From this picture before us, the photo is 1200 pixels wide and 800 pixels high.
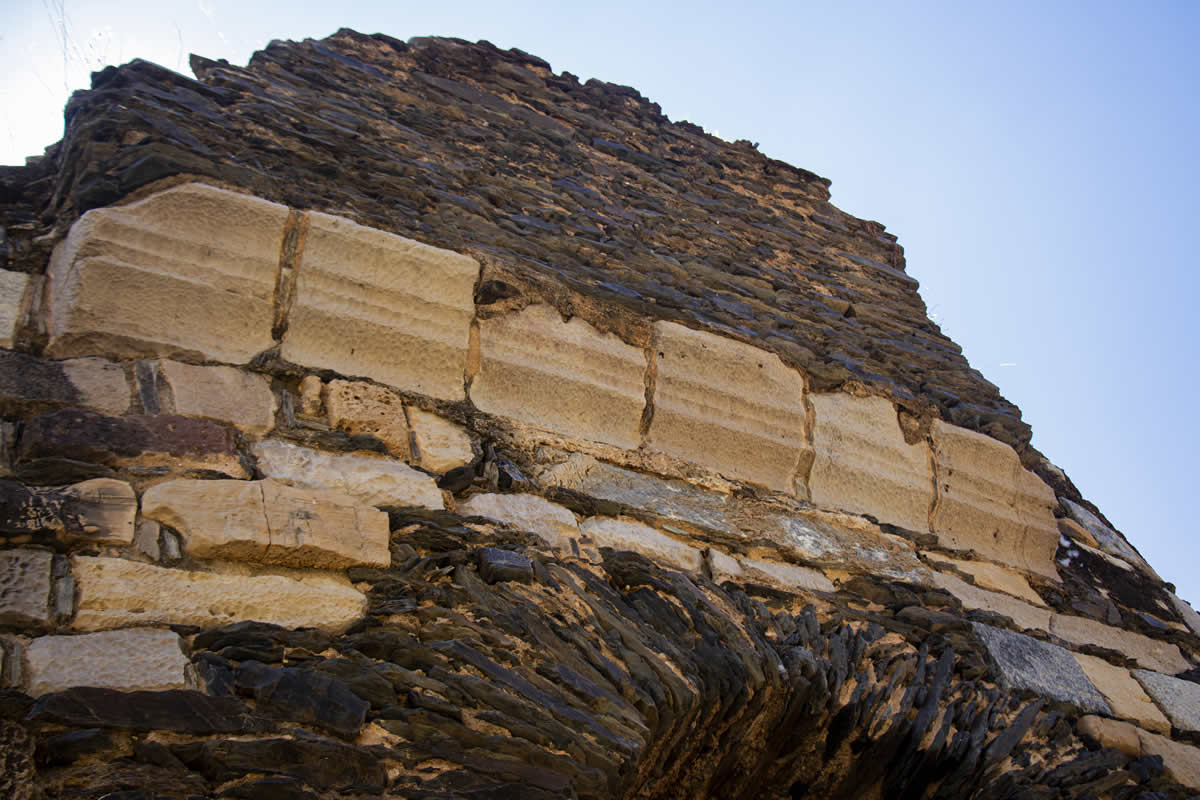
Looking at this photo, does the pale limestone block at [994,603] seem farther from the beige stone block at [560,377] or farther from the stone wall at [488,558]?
the beige stone block at [560,377]

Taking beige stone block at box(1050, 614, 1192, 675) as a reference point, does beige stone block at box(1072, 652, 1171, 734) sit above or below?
below

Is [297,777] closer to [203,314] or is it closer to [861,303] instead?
[203,314]

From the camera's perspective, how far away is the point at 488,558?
251 centimetres

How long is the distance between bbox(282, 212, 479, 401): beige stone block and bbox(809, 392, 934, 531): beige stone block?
4.46ft

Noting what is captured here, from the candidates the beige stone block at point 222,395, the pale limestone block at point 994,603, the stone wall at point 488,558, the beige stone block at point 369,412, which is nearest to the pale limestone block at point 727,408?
the stone wall at point 488,558

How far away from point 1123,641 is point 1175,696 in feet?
0.96

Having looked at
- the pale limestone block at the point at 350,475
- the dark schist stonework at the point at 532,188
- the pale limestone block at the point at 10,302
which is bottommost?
the pale limestone block at the point at 350,475

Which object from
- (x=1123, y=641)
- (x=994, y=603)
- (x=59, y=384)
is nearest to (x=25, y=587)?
(x=59, y=384)

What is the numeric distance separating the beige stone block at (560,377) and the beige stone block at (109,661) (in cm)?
145

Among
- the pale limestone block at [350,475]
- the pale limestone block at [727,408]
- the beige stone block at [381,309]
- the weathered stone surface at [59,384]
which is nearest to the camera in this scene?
the weathered stone surface at [59,384]

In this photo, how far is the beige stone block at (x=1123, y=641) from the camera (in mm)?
3650

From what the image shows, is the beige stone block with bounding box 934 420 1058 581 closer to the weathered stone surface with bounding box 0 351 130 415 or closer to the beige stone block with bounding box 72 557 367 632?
the beige stone block with bounding box 72 557 367 632

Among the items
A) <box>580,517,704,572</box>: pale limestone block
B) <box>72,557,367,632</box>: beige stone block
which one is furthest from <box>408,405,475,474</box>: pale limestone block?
<box>72,557,367,632</box>: beige stone block

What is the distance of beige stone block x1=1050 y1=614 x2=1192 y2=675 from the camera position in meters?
3.65
